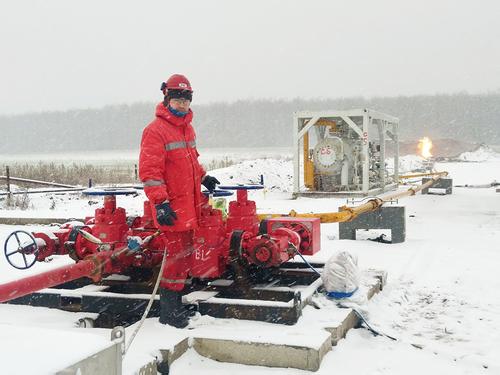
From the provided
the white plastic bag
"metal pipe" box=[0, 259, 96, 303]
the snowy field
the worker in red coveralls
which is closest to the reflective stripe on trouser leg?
the worker in red coveralls

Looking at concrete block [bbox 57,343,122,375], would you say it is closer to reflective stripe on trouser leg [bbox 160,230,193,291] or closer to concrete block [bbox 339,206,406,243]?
reflective stripe on trouser leg [bbox 160,230,193,291]

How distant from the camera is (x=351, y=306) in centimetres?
524

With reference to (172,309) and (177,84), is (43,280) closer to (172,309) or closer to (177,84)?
(172,309)

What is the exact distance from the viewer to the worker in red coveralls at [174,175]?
4.66 metres

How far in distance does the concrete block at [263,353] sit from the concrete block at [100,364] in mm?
1801

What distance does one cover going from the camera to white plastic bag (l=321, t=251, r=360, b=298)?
537 cm

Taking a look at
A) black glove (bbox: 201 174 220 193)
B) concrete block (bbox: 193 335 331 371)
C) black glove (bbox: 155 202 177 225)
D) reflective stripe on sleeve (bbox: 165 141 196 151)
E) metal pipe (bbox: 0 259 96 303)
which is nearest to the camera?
metal pipe (bbox: 0 259 96 303)

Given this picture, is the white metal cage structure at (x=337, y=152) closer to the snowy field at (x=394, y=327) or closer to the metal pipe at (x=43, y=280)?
the snowy field at (x=394, y=327)

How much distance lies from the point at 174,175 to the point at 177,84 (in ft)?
2.50

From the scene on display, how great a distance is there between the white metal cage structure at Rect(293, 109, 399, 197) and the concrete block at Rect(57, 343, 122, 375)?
16.3 metres

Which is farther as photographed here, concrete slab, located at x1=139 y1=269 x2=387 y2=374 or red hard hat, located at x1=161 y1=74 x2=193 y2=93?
red hard hat, located at x1=161 y1=74 x2=193 y2=93

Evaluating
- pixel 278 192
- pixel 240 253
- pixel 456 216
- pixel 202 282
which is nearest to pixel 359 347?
pixel 240 253

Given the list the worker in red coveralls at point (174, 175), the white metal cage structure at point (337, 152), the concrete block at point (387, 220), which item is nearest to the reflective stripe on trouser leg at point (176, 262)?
the worker in red coveralls at point (174, 175)

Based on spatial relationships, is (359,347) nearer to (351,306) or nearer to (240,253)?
(351,306)
